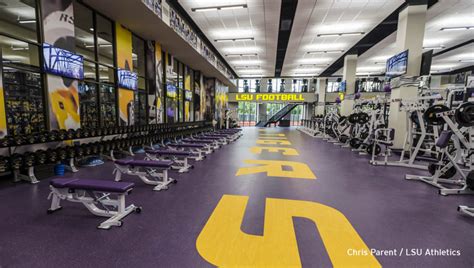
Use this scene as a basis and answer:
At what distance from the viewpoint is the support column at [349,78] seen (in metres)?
11.3

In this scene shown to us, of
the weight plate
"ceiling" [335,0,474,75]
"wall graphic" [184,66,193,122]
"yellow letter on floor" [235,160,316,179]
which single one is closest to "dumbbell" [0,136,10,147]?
"yellow letter on floor" [235,160,316,179]

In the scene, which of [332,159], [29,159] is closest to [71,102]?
[29,159]

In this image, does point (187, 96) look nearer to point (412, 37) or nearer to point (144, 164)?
point (144, 164)

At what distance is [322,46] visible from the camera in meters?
9.82

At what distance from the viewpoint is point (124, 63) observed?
5.89 metres

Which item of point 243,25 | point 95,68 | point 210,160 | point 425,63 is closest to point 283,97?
point 243,25

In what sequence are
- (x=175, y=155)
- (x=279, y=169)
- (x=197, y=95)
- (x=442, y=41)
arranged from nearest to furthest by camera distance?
(x=279, y=169), (x=175, y=155), (x=442, y=41), (x=197, y=95)

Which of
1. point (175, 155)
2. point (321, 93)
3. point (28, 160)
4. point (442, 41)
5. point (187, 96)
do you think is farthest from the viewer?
point (321, 93)

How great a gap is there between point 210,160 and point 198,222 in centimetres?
305

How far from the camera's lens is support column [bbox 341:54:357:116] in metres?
11.3

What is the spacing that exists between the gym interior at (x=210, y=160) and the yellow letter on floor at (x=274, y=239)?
0.02m

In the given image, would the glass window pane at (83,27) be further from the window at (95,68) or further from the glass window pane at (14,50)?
the glass window pane at (14,50)

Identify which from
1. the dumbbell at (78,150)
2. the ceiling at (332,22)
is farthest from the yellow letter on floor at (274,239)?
the ceiling at (332,22)

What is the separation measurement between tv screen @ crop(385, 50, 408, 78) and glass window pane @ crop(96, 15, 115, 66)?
819cm
